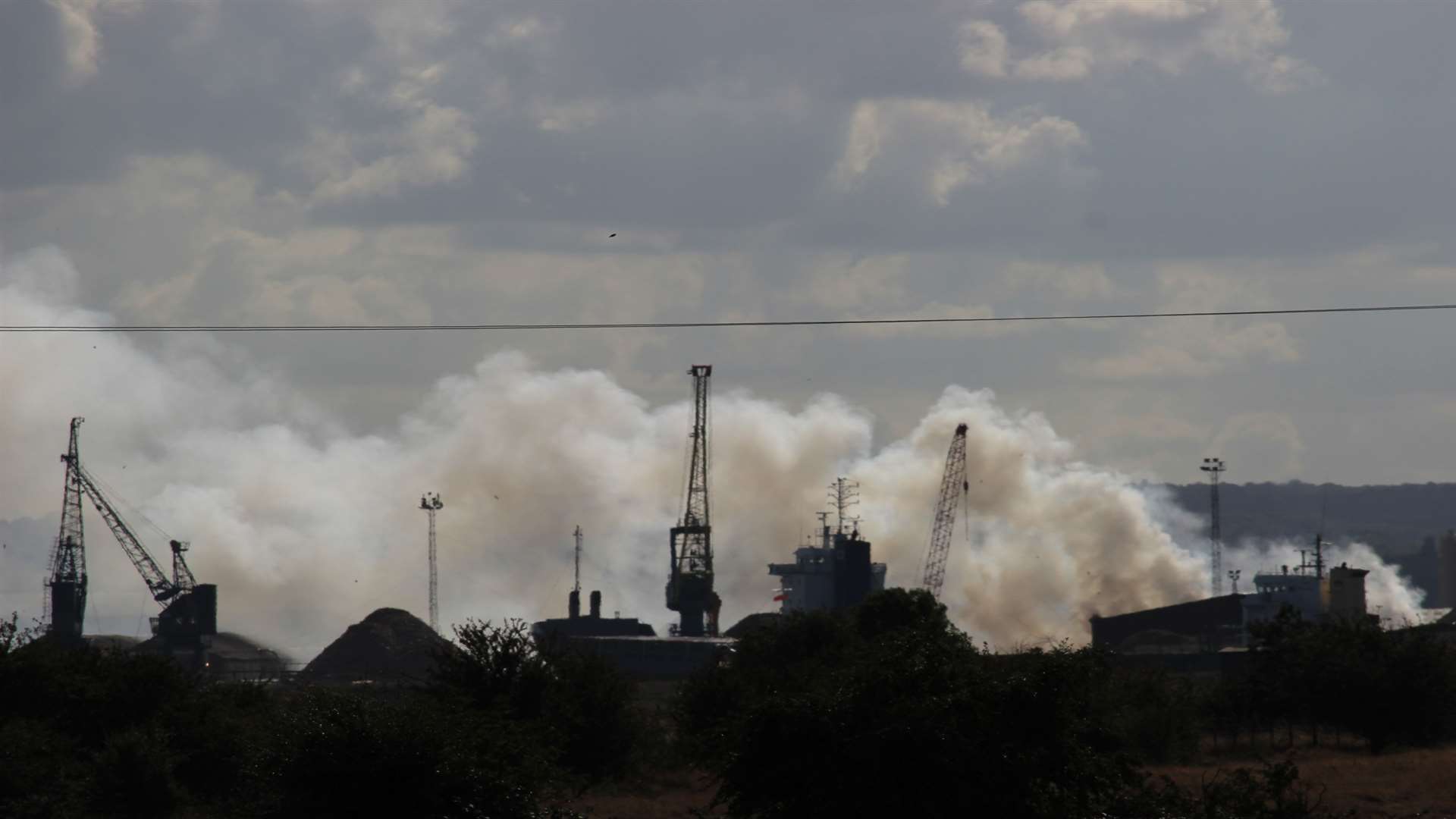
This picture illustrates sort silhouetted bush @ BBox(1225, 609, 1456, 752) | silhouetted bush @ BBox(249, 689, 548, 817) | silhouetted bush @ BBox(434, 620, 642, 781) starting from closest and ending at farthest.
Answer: silhouetted bush @ BBox(249, 689, 548, 817) < silhouetted bush @ BBox(434, 620, 642, 781) < silhouetted bush @ BBox(1225, 609, 1456, 752)

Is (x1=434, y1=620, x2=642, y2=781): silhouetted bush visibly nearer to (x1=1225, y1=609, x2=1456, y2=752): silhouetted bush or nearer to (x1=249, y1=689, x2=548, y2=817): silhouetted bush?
(x1=249, y1=689, x2=548, y2=817): silhouetted bush

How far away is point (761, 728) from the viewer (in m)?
35.3

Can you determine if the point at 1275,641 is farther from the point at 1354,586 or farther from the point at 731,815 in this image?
the point at 1354,586

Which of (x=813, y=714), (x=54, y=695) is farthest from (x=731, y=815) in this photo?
(x=54, y=695)

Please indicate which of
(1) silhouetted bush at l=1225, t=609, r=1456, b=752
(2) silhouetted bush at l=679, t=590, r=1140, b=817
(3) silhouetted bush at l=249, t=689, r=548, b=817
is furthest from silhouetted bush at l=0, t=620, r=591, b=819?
(1) silhouetted bush at l=1225, t=609, r=1456, b=752

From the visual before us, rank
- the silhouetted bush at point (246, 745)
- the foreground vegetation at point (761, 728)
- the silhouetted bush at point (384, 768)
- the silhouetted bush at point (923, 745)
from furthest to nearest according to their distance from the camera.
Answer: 1. the silhouetted bush at point (246, 745)
2. the silhouetted bush at point (384, 768)
3. the foreground vegetation at point (761, 728)
4. the silhouetted bush at point (923, 745)

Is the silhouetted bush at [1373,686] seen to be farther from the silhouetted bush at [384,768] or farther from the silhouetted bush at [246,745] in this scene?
the silhouetted bush at [384,768]

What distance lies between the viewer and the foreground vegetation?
113 ft

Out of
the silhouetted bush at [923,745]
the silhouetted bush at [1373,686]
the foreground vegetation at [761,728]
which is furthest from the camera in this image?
the silhouetted bush at [1373,686]

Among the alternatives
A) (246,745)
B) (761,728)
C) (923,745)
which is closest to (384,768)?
(761,728)

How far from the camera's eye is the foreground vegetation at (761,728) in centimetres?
3441

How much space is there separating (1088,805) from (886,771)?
13.9ft

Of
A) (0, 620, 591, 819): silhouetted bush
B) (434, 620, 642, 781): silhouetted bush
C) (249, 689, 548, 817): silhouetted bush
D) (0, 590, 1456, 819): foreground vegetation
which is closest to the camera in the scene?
(0, 590, 1456, 819): foreground vegetation

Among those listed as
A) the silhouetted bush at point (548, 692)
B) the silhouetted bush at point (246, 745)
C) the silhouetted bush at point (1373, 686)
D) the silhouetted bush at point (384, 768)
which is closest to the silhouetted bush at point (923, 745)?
the silhouetted bush at point (384, 768)
